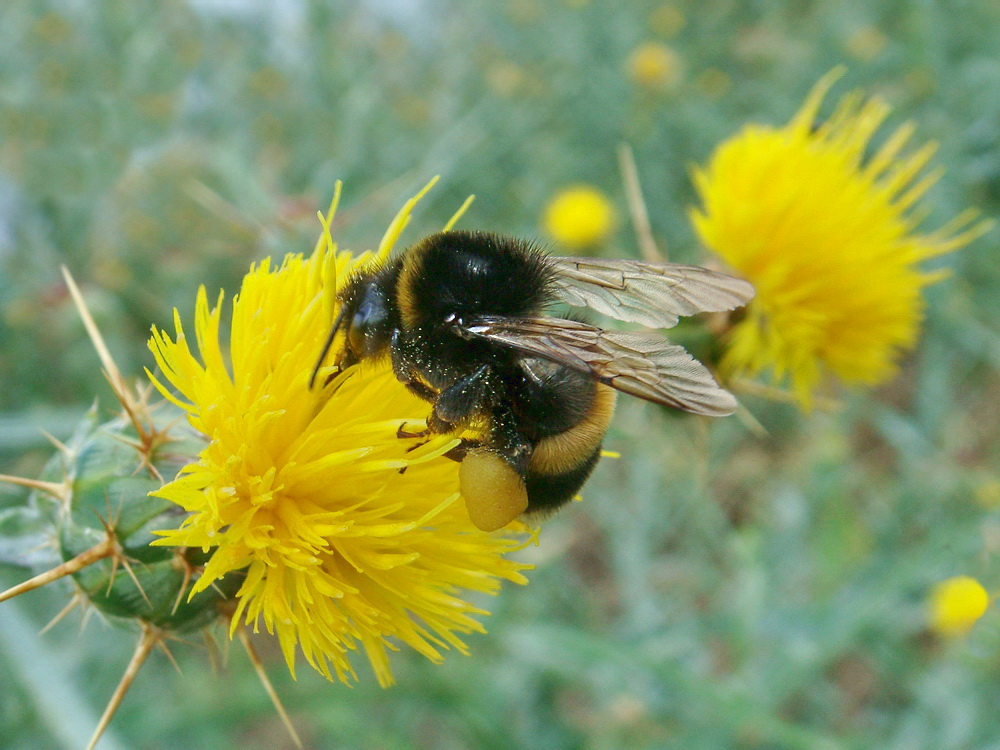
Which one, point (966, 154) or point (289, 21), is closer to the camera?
point (966, 154)

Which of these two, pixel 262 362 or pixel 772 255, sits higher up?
pixel 772 255

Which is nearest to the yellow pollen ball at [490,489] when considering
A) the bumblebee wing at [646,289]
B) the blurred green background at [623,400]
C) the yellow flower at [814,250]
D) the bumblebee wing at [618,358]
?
the bumblebee wing at [618,358]

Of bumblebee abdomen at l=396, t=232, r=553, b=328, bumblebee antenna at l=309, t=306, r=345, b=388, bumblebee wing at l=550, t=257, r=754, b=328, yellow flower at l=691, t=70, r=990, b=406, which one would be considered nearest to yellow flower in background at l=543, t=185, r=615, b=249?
yellow flower at l=691, t=70, r=990, b=406

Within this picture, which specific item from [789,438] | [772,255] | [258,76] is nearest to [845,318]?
[772,255]

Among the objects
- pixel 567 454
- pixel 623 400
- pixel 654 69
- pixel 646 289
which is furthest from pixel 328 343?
pixel 654 69

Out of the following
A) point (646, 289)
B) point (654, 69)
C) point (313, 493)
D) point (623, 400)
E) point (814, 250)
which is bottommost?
point (313, 493)

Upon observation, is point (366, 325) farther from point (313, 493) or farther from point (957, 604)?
point (957, 604)

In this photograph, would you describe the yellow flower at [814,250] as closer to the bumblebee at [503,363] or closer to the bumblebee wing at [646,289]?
the bumblebee wing at [646,289]

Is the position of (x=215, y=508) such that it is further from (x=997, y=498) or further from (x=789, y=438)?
(x=789, y=438)
